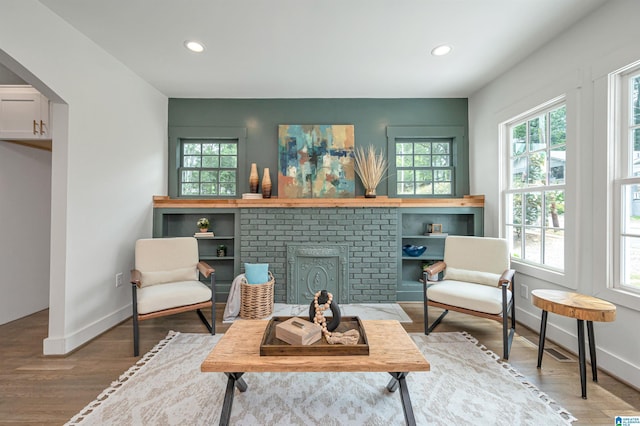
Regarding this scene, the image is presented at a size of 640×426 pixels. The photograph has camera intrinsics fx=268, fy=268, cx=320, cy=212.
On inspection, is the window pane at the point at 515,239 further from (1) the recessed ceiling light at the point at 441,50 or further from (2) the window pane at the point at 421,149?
(1) the recessed ceiling light at the point at 441,50

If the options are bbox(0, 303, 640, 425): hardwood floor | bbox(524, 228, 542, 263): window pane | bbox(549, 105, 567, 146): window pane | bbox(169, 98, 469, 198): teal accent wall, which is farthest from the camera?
bbox(169, 98, 469, 198): teal accent wall

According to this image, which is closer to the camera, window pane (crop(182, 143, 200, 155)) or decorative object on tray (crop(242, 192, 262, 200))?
decorative object on tray (crop(242, 192, 262, 200))

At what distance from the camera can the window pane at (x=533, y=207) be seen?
277 centimetres

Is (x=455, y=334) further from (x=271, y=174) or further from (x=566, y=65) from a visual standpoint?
(x=271, y=174)

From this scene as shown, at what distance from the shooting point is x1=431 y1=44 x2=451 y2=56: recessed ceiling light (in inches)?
101

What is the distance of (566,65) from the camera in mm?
2348

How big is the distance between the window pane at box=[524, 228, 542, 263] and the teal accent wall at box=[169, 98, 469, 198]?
1.64 meters

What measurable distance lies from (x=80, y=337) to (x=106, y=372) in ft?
2.17

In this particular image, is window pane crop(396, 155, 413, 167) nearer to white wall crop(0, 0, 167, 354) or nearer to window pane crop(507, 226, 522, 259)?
window pane crop(507, 226, 522, 259)

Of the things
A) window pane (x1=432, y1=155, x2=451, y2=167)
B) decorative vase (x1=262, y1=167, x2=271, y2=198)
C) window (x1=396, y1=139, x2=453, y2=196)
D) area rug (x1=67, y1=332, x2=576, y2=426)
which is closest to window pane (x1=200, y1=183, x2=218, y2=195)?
decorative vase (x1=262, y1=167, x2=271, y2=198)

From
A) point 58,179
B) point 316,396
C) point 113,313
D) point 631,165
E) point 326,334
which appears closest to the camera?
point 326,334

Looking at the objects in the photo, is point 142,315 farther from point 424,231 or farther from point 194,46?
point 424,231

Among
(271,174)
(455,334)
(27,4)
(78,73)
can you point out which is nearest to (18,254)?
(78,73)

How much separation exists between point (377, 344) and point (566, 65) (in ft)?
9.36
